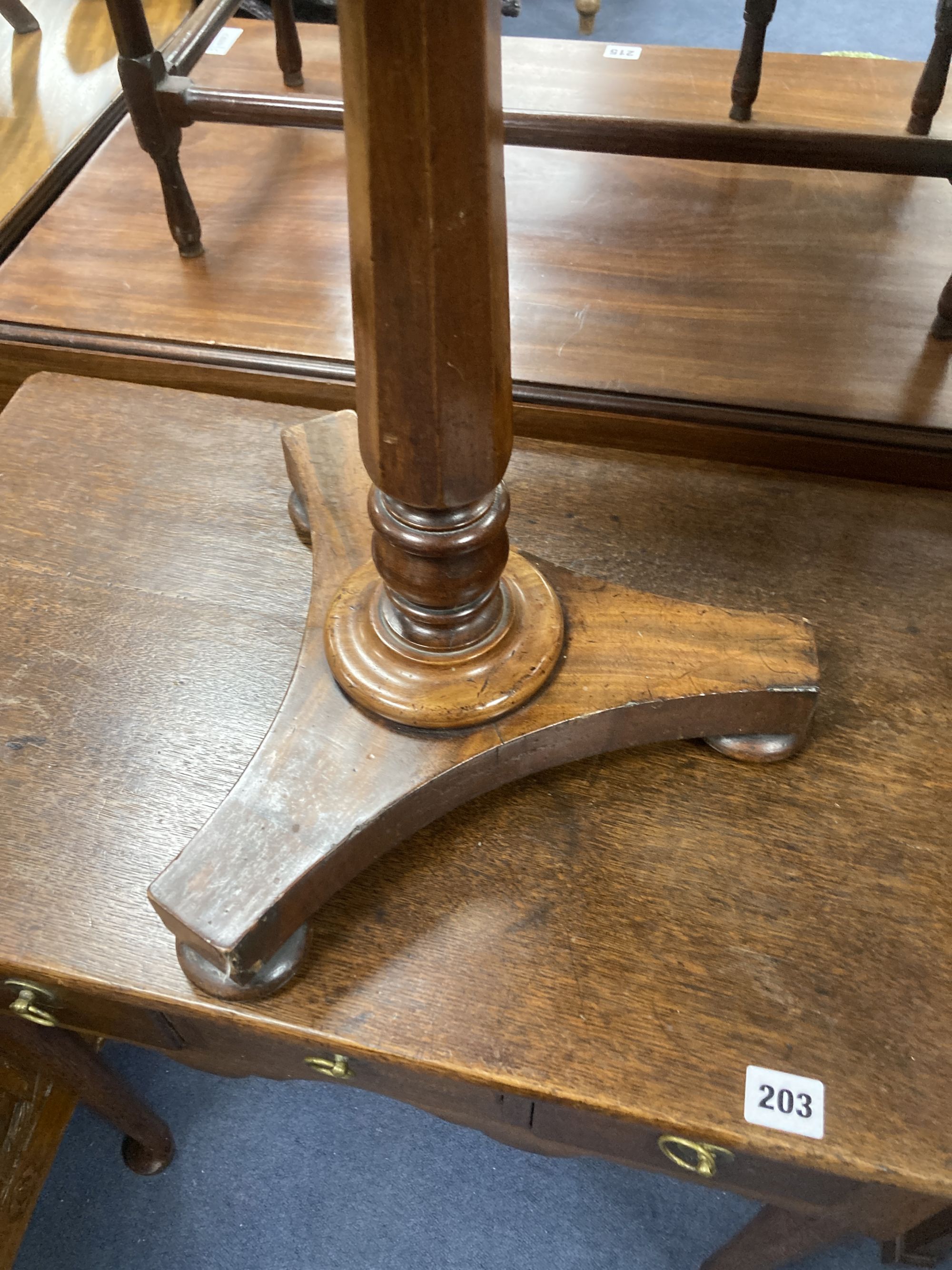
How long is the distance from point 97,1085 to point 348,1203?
1.00ft

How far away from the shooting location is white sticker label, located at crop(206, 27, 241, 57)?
48.9 inches

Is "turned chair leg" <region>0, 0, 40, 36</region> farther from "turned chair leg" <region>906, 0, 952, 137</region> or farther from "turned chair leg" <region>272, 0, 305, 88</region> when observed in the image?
"turned chair leg" <region>906, 0, 952, 137</region>

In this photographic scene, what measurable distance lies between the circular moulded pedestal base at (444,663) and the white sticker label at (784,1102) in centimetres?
23

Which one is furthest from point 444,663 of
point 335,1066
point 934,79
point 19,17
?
point 19,17

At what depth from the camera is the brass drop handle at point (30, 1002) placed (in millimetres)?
599

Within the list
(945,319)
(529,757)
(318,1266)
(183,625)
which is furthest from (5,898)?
(945,319)

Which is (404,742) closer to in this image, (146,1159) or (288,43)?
(146,1159)

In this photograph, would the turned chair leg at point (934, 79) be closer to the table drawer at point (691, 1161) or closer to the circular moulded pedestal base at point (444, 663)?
the circular moulded pedestal base at point (444, 663)

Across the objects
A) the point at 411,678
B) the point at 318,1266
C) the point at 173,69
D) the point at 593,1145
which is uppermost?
the point at 173,69

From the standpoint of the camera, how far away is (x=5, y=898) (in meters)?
0.57

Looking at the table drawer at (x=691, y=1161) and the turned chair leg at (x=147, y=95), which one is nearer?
the table drawer at (x=691, y=1161)

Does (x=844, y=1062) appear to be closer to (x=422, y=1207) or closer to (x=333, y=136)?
Answer: (x=422, y=1207)

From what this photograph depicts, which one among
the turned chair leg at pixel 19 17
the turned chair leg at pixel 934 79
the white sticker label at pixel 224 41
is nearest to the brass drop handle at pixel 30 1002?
the turned chair leg at pixel 934 79

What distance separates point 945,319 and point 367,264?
678mm
